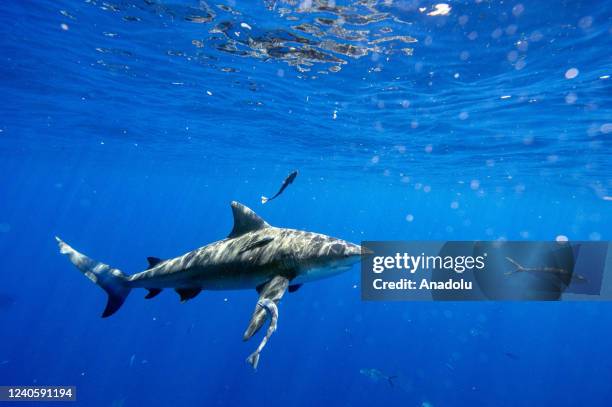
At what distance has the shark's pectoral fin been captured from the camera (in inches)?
183

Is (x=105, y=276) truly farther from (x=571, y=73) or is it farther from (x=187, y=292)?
(x=571, y=73)

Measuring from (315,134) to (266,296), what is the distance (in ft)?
70.3

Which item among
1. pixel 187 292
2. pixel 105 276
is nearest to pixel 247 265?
pixel 187 292

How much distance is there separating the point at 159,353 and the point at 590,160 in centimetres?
4026

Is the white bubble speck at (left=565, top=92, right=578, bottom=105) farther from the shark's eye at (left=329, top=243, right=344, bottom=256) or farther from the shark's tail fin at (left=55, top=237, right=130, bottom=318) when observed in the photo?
the shark's tail fin at (left=55, top=237, right=130, bottom=318)

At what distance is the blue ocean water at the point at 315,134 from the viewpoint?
11.0 metres

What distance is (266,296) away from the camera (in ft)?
17.9

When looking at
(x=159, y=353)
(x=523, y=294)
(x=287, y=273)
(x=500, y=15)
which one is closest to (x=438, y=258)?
(x=523, y=294)

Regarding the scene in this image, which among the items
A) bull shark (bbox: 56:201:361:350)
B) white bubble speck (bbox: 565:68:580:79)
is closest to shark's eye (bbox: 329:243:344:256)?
bull shark (bbox: 56:201:361:350)

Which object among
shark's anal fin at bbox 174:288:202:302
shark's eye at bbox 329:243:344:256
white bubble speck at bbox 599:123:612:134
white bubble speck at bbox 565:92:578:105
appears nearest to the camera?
shark's eye at bbox 329:243:344:256

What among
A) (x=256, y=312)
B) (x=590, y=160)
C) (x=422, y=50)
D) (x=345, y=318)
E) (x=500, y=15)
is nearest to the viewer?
(x=256, y=312)

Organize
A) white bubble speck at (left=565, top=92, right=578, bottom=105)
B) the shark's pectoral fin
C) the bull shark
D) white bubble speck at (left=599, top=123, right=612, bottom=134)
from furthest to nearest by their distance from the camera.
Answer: white bubble speck at (left=599, top=123, right=612, bottom=134) → white bubble speck at (left=565, top=92, right=578, bottom=105) → the bull shark → the shark's pectoral fin

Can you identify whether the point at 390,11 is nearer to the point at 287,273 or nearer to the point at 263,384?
the point at 287,273

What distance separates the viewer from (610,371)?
4144 centimetres
